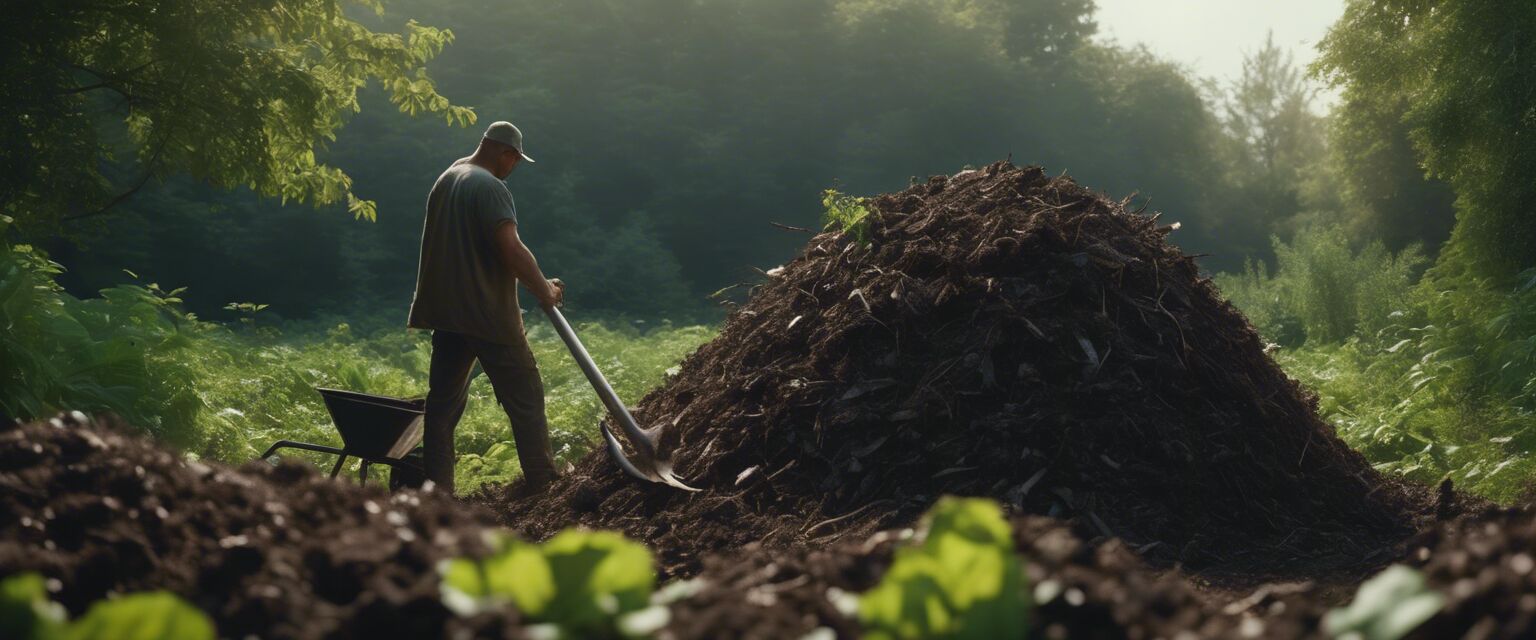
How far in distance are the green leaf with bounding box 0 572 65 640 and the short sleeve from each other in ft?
15.0

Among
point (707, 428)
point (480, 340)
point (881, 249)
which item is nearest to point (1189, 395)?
point (881, 249)

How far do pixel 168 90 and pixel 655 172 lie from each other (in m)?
26.7

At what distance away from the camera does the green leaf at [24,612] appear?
1.35 m

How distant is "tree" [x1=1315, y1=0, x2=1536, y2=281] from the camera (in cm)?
944

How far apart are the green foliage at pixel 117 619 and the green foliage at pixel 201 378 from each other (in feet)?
14.5

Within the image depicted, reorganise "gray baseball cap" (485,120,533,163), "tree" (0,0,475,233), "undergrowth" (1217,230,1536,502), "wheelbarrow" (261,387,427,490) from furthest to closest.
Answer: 1. "tree" (0,0,475,233)
2. "undergrowth" (1217,230,1536,502)
3. "gray baseball cap" (485,120,533,163)
4. "wheelbarrow" (261,387,427,490)

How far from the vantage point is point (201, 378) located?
9.06 metres

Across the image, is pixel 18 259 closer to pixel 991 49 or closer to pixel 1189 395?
pixel 1189 395

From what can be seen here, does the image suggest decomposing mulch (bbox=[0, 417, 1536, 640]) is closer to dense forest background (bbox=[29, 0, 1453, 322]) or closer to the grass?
the grass

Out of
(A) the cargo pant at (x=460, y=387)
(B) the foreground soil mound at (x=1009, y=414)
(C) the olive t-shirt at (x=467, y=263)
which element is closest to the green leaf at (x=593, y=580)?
(B) the foreground soil mound at (x=1009, y=414)

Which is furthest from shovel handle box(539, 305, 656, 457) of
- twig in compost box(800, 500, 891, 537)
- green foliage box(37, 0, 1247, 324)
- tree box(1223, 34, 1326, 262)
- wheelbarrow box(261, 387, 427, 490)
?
tree box(1223, 34, 1326, 262)

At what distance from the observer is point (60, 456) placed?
249 centimetres

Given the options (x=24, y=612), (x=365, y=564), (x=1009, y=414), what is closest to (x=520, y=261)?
(x=1009, y=414)

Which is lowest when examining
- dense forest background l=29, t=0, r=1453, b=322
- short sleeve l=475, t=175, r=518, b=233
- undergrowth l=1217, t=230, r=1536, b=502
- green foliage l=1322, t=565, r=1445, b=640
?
green foliage l=1322, t=565, r=1445, b=640
